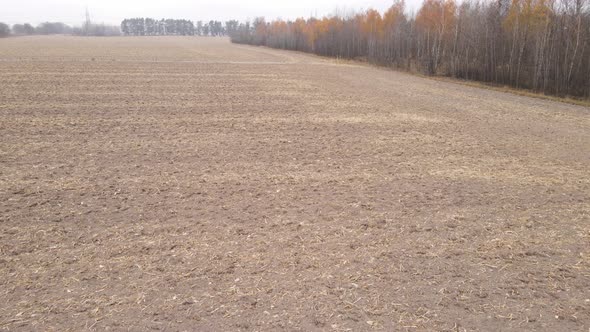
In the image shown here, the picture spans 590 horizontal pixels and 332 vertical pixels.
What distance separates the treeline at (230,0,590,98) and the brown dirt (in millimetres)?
14691

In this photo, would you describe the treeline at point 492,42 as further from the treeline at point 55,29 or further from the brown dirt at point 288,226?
the treeline at point 55,29

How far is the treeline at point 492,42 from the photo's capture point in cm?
2314

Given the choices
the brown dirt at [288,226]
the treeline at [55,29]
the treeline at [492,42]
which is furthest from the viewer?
the treeline at [55,29]

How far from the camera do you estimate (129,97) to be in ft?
53.2

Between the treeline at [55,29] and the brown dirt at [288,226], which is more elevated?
the treeline at [55,29]

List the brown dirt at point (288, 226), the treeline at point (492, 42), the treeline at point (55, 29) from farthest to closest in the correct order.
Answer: the treeline at point (55, 29), the treeline at point (492, 42), the brown dirt at point (288, 226)

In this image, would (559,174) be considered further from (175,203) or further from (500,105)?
(500,105)

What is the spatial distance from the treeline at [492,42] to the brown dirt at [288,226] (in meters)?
14.7

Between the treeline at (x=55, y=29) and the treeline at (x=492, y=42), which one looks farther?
the treeline at (x=55, y=29)

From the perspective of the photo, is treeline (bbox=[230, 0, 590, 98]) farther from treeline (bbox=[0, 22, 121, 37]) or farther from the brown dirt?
treeline (bbox=[0, 22, 121, 37])

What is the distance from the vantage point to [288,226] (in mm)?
5438

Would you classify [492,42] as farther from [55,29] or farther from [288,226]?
[55,29]

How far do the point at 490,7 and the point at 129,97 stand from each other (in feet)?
96.0

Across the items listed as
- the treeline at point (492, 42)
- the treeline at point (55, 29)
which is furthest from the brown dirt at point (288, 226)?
the treeline at point (55, 29)
